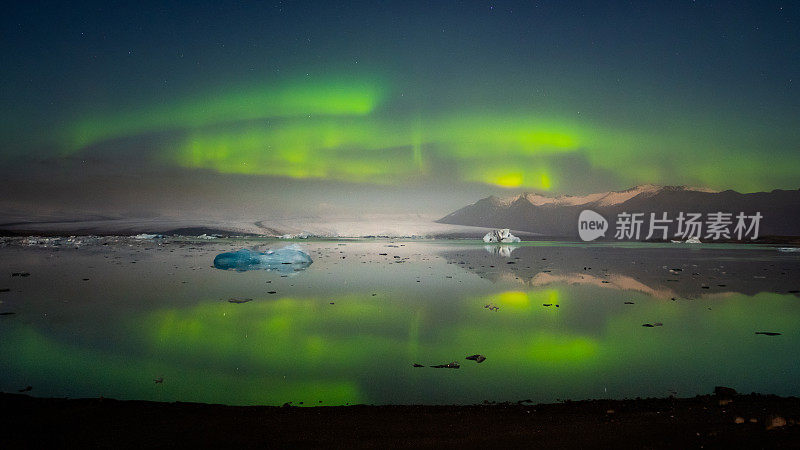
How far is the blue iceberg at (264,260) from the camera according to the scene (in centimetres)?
1717

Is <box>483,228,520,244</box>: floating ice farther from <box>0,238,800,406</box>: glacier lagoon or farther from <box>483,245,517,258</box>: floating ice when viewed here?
<box>0,238,800,406</box>: glacier lagoon

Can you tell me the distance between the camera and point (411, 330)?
670 centimetres

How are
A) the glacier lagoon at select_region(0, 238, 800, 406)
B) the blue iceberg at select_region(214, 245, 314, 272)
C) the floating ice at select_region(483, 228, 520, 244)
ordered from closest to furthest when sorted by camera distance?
the glacier lagoon at select_region(0, 238, 800, 406)
the blue iceberg at select_region(214, 245, 314, 272)
the floating ice at select_region(483, 228, 520, 244)

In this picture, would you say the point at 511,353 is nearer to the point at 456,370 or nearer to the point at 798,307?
the point at 456,370

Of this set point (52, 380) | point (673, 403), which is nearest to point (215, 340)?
point (52, 380)

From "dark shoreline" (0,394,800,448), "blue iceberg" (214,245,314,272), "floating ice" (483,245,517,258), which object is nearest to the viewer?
"dark shoreline" (0,394,800,448)

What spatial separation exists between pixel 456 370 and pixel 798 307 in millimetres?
8550

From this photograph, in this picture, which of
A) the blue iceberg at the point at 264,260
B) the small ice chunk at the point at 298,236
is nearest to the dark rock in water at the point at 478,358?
the blue iceberg at the point at 264,260

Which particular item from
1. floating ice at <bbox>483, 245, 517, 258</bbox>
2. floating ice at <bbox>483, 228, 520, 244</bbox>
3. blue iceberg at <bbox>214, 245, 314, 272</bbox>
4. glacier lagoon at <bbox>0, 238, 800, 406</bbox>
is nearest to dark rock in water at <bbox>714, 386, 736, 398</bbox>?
glacier lagoon at <bbox>0, 238, 800, 406</bbox>

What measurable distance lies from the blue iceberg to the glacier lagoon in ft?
18.3

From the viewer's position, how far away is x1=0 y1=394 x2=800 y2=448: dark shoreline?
120 inches

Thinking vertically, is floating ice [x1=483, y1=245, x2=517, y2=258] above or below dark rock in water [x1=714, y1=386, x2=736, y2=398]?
above

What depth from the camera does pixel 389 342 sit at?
602 cm

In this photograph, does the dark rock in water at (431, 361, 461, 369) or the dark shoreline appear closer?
the dark shoreline
